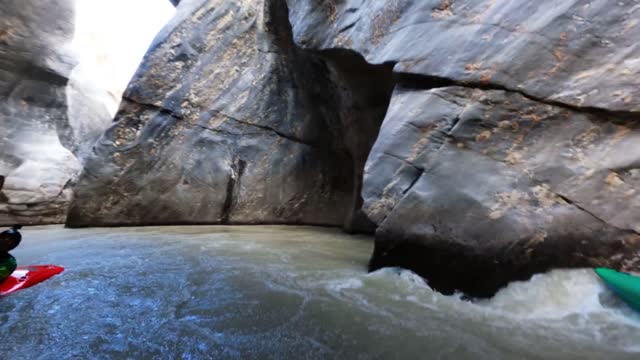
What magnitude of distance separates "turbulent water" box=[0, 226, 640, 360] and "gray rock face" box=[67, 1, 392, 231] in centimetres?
298

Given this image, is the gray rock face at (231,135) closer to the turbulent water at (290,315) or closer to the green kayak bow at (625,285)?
the turbulent water at (290,315)

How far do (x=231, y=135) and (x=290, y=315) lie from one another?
5.25m

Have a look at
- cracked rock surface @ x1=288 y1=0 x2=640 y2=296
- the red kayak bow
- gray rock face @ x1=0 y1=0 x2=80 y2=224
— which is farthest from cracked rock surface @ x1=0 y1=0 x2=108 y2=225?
cracked rock surface @ x1=288 y1=0 x2=640 y2=296

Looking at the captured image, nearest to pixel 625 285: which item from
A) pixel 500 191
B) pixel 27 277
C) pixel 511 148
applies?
pixel 500 191

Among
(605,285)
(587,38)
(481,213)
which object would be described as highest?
(587,38)

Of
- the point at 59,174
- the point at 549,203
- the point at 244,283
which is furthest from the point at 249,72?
the point at 549,203

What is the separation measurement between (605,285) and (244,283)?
96.7 inches

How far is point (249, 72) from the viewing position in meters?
7.51

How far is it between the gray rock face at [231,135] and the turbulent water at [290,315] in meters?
2.98

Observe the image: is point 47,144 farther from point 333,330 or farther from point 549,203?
point 549,203

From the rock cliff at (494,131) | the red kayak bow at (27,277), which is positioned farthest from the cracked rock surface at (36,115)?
the rock cliff at (494,131)

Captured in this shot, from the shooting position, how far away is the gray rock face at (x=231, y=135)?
6684 millimetres

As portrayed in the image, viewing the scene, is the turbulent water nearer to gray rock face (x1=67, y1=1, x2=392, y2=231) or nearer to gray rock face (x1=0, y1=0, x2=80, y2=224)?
gray rock face (x1=67, y1=1, x2=392, y2=231)

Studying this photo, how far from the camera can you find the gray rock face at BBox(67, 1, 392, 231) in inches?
263
